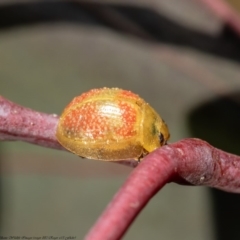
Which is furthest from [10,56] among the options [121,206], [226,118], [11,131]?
[121,206]

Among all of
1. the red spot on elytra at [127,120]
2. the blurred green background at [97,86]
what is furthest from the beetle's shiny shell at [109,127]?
the blurred green background at [97,86]

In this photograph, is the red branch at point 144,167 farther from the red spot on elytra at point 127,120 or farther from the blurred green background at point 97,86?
the blurred green background at point 97,86

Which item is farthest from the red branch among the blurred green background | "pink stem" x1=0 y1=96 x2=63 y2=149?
the blurred green background

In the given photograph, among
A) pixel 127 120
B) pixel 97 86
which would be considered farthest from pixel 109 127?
pixel 97 86

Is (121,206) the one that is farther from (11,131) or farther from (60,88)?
(60,88)

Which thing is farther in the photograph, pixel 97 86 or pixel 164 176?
pixel 97 86

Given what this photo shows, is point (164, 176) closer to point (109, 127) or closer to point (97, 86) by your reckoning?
point (109, 127)

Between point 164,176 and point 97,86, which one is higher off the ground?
point 164,176
